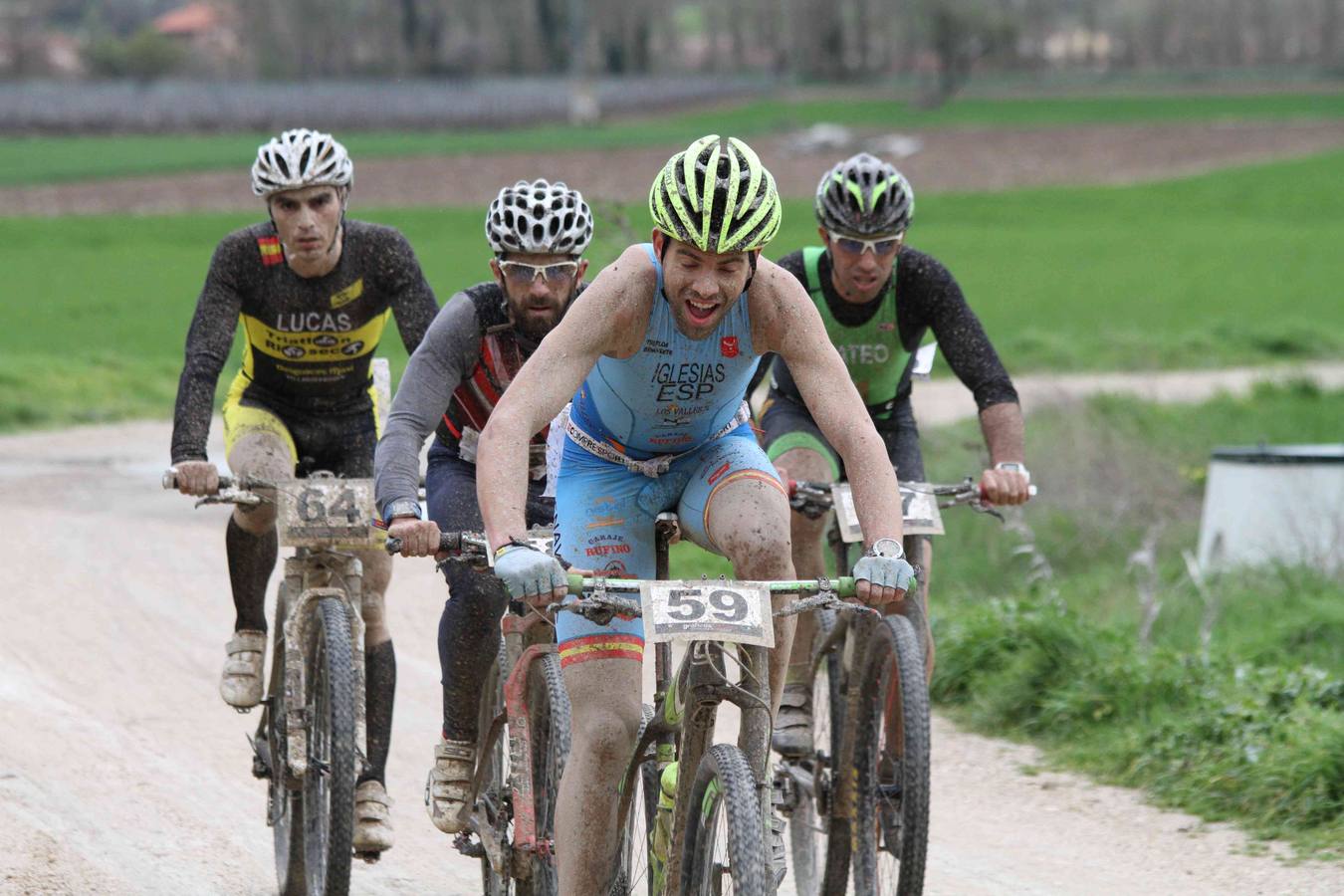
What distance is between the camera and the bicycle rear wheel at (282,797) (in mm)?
6242

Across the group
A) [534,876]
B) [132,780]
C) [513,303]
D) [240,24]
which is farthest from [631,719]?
[240,24]

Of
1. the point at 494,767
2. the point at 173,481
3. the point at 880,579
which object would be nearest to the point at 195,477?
the point at 173,481

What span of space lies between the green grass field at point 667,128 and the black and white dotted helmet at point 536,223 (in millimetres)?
50729

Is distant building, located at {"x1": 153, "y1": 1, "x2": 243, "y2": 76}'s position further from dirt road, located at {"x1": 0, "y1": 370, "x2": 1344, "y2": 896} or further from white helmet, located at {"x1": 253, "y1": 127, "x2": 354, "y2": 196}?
white helmet, located at {"x1": 253, "y1": 127, "x2": 354, "y2": 196}

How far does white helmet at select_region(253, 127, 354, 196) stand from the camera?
6477mm

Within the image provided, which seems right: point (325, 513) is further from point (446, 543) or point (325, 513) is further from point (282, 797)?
point (446, 543)

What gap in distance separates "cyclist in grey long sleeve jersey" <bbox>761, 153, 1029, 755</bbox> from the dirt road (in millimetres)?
1206

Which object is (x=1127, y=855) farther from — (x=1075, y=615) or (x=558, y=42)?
(x=558, y=42)

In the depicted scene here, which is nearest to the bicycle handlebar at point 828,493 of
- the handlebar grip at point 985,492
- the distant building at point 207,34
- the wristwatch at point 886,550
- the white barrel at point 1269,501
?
the handlebar grip at point 985,492

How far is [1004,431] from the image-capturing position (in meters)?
6.26

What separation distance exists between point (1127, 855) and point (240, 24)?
11187 cm

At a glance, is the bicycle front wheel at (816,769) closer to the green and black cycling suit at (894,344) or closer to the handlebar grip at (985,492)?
the green and black cycling suit at (894,344)

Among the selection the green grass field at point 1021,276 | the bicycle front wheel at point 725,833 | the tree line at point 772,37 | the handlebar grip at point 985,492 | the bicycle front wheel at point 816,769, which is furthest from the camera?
the tree line at point 772,37

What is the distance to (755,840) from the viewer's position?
13.5 feet
